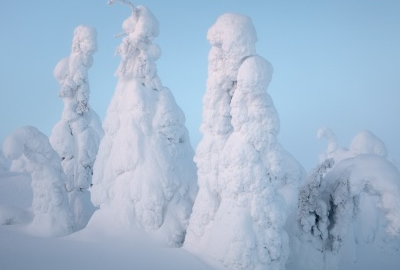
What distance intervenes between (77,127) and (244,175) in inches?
442

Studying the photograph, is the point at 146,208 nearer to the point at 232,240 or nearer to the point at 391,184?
the point at 232,240

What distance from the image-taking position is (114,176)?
12.5 meters

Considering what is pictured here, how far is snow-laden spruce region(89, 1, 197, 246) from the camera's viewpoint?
38.6 feet

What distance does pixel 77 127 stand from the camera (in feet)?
56.2

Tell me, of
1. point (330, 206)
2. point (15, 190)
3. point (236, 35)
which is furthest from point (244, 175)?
point (15, 190)

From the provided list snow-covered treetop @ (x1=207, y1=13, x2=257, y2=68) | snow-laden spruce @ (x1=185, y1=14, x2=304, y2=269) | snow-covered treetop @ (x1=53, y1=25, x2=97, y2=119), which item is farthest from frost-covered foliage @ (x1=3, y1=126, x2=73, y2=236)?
snow-covered treetop @ (x1=207, y1=13, x2=257, y2=68)

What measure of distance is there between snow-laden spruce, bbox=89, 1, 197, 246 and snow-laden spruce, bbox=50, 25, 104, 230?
407cm

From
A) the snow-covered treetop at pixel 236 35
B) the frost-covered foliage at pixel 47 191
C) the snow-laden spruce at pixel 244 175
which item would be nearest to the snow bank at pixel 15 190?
the frost-covered foliage at pixel 47 191

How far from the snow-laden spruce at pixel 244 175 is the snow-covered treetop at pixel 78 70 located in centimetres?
966

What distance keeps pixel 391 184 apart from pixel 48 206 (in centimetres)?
1167

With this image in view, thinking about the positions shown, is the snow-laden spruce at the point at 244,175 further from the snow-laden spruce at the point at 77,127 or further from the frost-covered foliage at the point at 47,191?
the snow-laden spruce at the point at 77,127

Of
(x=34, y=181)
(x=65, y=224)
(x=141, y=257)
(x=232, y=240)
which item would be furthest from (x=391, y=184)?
(x=34, y=181)

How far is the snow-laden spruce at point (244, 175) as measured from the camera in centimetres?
882

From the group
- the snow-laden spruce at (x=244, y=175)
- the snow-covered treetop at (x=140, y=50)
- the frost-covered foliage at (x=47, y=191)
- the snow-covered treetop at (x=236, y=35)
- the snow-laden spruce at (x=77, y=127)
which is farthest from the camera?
the snow-laden spruce at (x=77, y=127)
